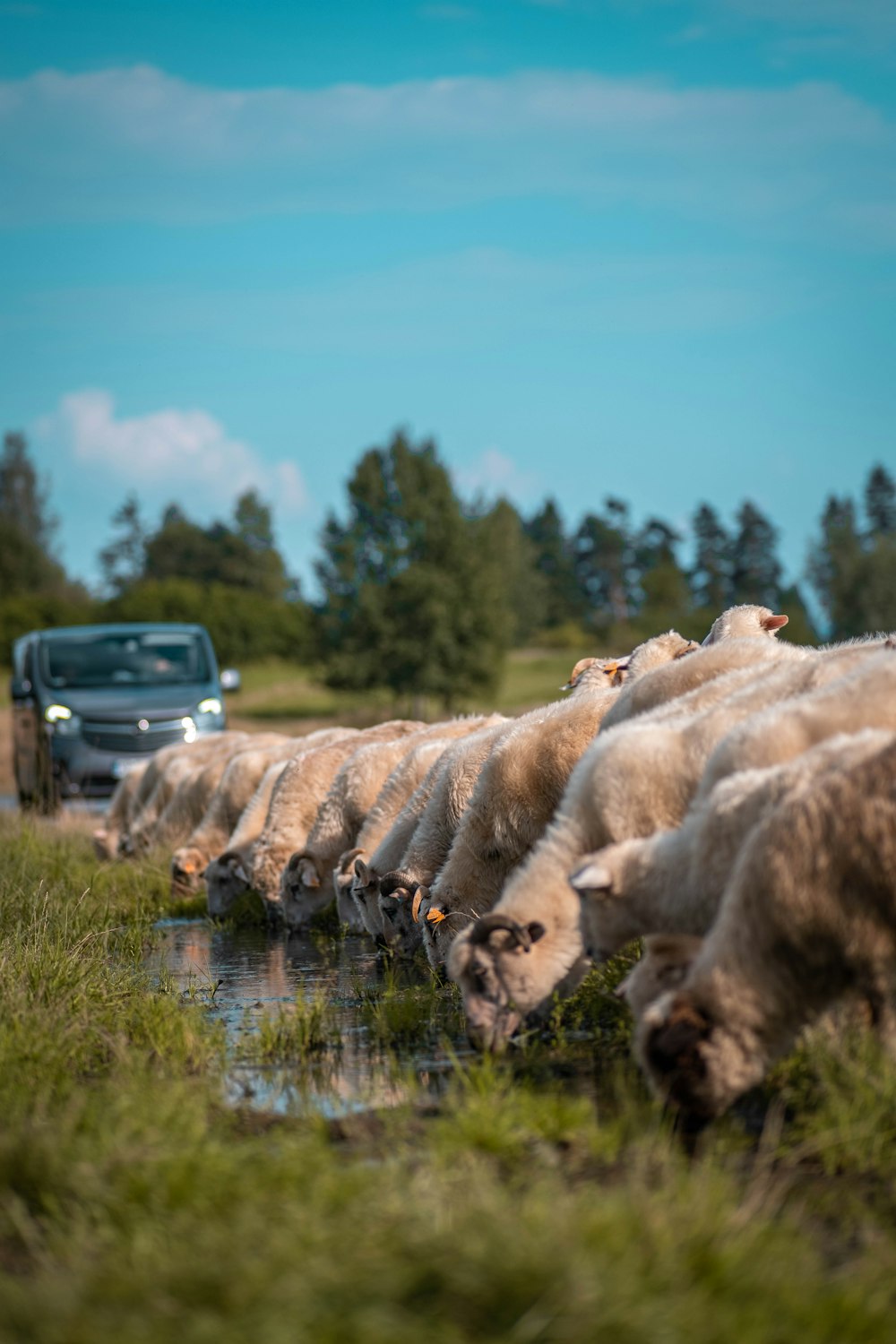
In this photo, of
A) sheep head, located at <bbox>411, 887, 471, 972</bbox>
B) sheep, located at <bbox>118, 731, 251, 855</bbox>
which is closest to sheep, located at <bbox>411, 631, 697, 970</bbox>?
sheep head, located at <bbox>411, 887, 471, 972</bbox>

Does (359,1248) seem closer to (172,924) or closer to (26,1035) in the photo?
(26,1035)

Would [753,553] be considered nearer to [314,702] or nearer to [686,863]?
[314,702]

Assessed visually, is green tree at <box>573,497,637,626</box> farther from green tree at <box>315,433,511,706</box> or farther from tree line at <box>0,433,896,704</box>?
green tree at <box>315,433,511,706</box>

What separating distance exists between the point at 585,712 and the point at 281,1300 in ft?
17.1

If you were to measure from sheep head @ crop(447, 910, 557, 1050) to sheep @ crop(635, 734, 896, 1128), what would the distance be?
4.41 feet

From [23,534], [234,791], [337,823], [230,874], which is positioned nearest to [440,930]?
[337,823]

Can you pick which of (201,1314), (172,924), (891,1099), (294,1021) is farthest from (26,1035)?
(172,924)

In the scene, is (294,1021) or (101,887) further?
(101,887)

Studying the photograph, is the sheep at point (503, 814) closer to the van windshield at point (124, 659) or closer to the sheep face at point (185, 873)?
the sheep face at point (185, 873)

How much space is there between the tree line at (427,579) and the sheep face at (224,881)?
50269 mm

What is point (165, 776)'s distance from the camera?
16.5 meters

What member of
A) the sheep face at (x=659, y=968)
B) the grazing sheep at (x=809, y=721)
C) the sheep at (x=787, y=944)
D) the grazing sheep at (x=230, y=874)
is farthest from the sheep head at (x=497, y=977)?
the grazing sheep at (x=230, y=874)

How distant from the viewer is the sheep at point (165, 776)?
16.0m

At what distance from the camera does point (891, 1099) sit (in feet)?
14.2
